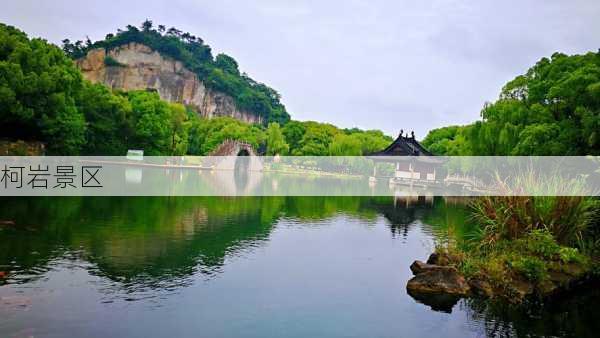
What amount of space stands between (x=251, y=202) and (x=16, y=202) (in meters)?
10.1

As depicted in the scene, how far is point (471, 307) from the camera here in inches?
360

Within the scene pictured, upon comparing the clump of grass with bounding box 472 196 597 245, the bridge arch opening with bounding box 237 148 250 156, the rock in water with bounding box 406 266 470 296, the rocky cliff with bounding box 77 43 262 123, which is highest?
the rocky cliff with bounding box 77 43 262 123

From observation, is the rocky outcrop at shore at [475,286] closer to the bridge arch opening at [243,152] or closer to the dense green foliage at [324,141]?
the dense green foliage at [324,141]

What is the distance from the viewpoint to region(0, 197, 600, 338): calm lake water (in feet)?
25.1

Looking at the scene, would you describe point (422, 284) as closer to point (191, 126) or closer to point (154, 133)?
point (154, 133)

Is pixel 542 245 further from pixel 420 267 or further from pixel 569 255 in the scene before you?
pixel 420 267

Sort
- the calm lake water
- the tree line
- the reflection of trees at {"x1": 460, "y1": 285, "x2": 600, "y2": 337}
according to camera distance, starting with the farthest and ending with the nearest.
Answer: the tree line, the reflection of trees at {"x1": 460, "y1": 285, "x2": 600, "y2": 337}, the calm lake water

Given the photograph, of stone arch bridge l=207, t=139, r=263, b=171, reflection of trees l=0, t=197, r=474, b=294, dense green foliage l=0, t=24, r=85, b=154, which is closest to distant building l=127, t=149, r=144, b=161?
stone arch bridge l=207, t=139, r=263, b=171

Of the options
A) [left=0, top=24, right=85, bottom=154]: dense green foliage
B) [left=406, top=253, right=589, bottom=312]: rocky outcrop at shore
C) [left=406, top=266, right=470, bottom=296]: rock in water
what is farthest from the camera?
[left=0, top=24, right=85, bottom=154]: dense green foliage

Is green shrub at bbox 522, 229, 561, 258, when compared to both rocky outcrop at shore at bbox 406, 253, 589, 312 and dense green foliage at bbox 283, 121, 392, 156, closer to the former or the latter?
rocky outcrop at shore at bbox 406, 253, 589, 312

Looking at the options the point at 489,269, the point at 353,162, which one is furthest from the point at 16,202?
the point at 353,162

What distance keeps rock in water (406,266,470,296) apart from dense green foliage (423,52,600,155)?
947cm

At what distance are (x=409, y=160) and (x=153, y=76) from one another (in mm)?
77144

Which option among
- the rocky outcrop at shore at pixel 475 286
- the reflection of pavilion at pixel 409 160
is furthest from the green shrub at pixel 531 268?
→ the reflection of pavilion at pixel 409 160
